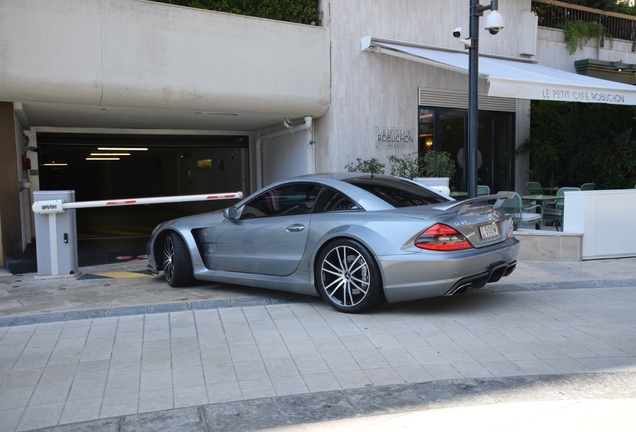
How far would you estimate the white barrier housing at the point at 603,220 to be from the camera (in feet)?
27.3

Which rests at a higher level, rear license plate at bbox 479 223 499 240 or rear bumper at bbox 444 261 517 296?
rear license plate at bbox 479 223 499 240

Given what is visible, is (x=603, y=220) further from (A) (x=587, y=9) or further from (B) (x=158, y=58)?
(A) (x=587, y=9)

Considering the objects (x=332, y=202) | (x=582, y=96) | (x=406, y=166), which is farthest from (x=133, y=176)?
(x=332, y=202)

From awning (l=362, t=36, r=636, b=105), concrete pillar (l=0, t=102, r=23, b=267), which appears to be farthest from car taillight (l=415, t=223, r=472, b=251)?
concrete pillar (l=0, t=102, r=23, b=267)

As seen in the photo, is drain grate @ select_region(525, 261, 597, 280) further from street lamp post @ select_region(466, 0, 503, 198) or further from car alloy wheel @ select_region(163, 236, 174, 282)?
car alloy wheel @ select_region(163, 236, 174, 282)

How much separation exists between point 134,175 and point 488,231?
2475 cm

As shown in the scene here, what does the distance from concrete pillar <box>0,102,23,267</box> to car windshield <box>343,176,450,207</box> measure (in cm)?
568

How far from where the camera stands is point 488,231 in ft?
17.7

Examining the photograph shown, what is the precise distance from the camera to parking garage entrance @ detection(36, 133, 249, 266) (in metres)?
13.0

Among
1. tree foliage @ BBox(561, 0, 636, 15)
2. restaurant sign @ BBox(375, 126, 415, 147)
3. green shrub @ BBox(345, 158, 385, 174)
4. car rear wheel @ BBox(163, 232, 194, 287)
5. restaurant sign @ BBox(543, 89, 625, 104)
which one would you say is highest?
tree foliage @ BBox(561, 0, 636, 15)

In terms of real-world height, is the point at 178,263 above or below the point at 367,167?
below

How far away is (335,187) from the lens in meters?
5.84

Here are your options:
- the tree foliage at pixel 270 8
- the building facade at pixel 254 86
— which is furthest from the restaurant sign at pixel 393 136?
the tree foliage at pixel 270 8

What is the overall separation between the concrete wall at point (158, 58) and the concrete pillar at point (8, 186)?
49 centimetres
